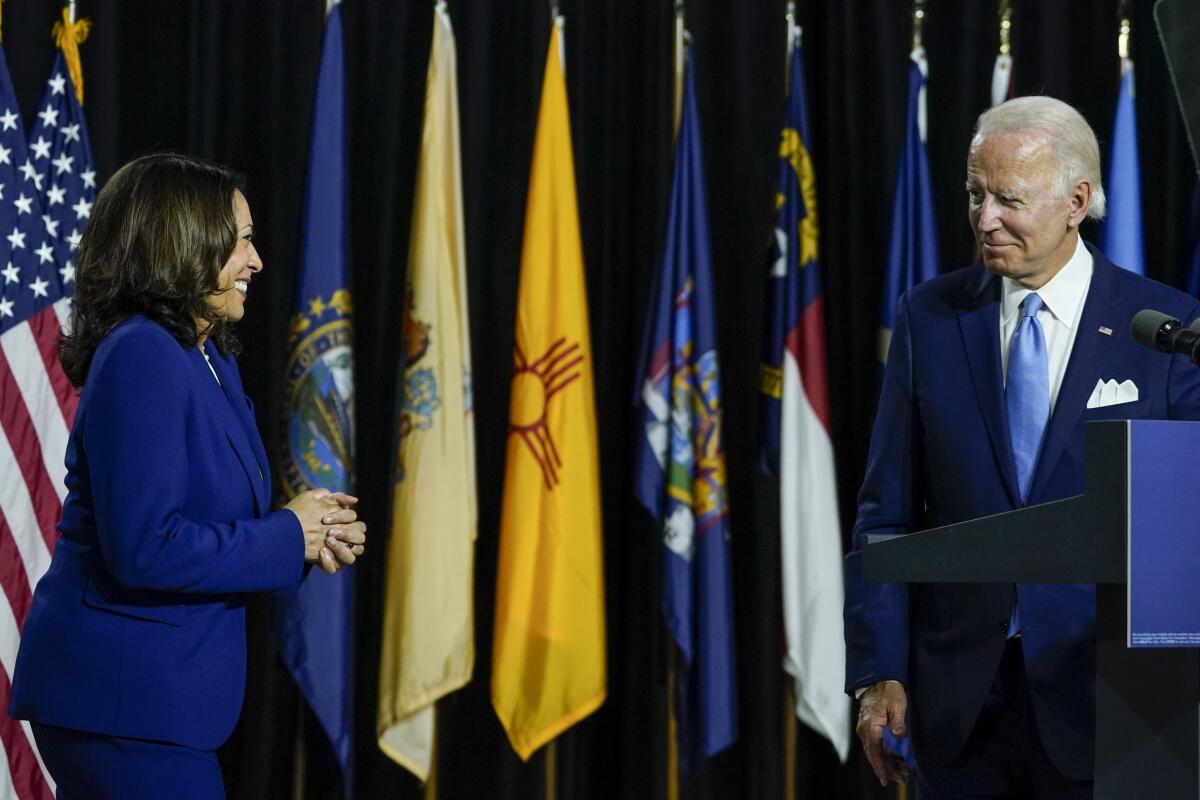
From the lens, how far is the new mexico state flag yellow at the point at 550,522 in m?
4.05

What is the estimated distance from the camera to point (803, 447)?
4.11 metres

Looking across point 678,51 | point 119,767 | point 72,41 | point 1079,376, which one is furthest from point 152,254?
point 678,51

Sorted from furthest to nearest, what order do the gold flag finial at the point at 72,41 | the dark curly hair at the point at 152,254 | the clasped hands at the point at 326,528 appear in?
the gold flag finial at the point at 72,41 < the clasped hands at the point at 326,528 < the dark curly hair at the point at 152,254

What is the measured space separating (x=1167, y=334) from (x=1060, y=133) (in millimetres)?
997

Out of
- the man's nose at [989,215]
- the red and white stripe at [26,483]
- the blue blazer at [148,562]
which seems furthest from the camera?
the red and white stripe at [26,483]

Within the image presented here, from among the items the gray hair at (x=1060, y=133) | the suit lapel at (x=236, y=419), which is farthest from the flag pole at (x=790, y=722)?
the suit lapel at (x=236, y=419)

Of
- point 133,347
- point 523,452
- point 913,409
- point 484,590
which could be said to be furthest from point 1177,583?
point 484,590

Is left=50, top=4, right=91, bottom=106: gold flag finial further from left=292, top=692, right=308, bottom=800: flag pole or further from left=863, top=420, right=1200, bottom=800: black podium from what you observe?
left=863, top=420, right=1200, bottom=800: black podium

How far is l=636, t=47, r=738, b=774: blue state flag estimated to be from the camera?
4.06m

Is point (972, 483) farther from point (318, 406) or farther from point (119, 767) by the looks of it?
point (318, 406)

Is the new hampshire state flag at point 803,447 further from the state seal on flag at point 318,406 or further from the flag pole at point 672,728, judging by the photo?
the state seal on flag at point 318,406

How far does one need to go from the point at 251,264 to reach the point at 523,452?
2.00 metres

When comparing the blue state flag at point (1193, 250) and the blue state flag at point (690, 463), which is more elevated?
the blue state flag at point (1193, 250)

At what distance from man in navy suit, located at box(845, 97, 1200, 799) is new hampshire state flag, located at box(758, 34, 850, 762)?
1.73 m
